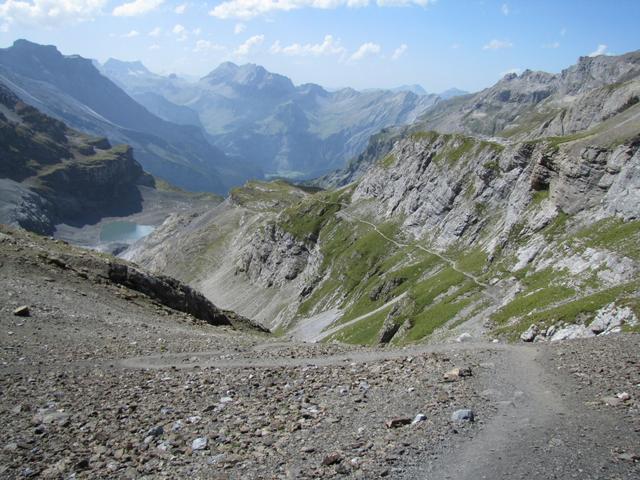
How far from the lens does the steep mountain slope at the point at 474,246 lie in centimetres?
6044

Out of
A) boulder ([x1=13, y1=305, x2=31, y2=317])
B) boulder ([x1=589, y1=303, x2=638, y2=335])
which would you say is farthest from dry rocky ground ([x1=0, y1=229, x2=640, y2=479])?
boulder ([x1=589, y1=303, x2=638, y2=335])

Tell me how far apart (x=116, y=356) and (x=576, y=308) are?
39173 mm

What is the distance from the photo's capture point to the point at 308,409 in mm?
19156

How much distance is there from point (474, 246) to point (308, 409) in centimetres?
10482

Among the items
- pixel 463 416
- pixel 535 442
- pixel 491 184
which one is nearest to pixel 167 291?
pixel 463 416

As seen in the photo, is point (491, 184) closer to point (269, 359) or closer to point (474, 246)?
point (474, 246)

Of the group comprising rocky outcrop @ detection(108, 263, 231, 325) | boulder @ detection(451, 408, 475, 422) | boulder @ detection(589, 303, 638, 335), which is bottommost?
rocky outcrop @ detection(108, 263, 231, 325)

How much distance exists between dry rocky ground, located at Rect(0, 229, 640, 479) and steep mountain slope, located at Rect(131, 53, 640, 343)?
2292 cm

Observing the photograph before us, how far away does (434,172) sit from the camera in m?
156

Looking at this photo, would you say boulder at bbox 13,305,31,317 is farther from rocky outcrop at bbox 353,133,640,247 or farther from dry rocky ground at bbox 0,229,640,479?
rocky outcrop at bbox 353,133,640,247

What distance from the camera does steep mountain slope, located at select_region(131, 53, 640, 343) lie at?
6044 cm

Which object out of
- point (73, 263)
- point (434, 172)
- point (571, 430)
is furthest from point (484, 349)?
point (434, 172)

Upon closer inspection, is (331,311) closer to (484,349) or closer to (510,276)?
(510,276)

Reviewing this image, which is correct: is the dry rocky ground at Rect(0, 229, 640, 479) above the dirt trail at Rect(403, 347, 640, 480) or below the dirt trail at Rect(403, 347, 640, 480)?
below
